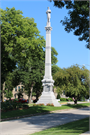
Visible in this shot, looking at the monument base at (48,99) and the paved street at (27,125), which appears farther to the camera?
the monument base at (48,99)

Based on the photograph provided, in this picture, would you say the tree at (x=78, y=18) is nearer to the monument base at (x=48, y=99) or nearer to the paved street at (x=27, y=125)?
the paved street at (x=27, y=125)

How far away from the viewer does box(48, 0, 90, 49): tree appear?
11.6m

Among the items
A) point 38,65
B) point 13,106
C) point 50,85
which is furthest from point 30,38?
point 38,65

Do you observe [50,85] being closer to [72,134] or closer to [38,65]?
[38,65]

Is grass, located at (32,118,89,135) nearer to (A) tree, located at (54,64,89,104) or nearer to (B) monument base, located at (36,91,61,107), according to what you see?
(B) monument base, located at (36,91,61,107)

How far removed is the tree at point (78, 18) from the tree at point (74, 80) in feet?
74.5

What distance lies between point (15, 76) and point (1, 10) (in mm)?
25185

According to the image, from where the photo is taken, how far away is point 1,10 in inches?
1214

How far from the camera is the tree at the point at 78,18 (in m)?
11.6

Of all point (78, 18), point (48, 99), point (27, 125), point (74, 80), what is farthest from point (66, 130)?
point (74, 80)

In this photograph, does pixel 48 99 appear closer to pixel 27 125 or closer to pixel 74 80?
pixel 74 80

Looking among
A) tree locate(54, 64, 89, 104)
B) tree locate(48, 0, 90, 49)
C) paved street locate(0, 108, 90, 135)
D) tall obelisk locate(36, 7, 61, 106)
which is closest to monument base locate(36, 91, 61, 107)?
tall obelisk locate(36, 7, 61, 106)

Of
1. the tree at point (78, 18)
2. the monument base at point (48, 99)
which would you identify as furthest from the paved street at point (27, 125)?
the monument base at point (48, 99)

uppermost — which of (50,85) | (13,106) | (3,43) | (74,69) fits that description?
(3,43)
